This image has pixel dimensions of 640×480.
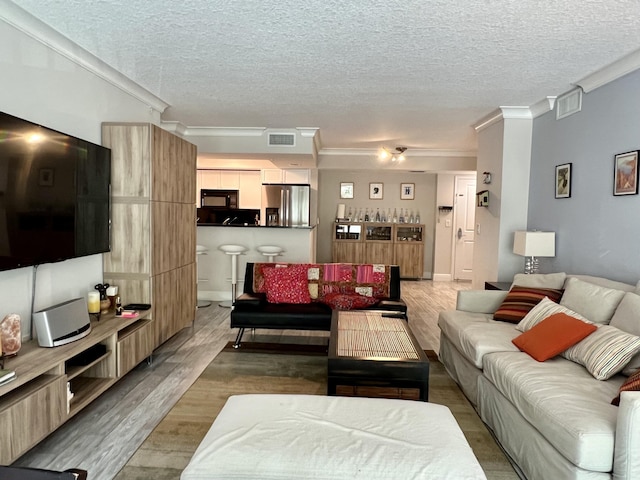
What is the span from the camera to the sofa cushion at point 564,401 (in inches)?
63.3

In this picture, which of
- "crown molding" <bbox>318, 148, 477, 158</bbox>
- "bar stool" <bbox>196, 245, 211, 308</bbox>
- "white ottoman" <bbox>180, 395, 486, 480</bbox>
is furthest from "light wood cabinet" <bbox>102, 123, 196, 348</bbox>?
"crown molding" <bbox>318, 148, 477, 158</bbox>

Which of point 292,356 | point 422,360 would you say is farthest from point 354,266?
point 422,360

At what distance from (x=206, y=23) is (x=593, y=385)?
9.80 ft

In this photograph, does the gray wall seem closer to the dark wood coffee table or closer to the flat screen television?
the dark wood coffee table

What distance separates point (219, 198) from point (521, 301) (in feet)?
20.0

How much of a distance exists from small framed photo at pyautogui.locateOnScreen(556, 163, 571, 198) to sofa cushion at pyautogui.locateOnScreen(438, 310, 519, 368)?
4.58ft

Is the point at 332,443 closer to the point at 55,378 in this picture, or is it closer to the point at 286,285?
the point at 55,378

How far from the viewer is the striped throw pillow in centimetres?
306

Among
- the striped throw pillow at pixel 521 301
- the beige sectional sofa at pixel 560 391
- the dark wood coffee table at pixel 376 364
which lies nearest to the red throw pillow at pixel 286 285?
the dark wood coffee table at pixel 376 364

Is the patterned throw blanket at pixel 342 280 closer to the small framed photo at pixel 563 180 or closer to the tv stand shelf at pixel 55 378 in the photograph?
the tv stand shelf at pixel 55 378

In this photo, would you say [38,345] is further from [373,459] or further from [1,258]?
[373,459]

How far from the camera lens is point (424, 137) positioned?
5801 millimetres

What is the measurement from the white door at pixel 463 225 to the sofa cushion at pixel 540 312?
548 cm

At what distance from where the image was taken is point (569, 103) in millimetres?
3639
